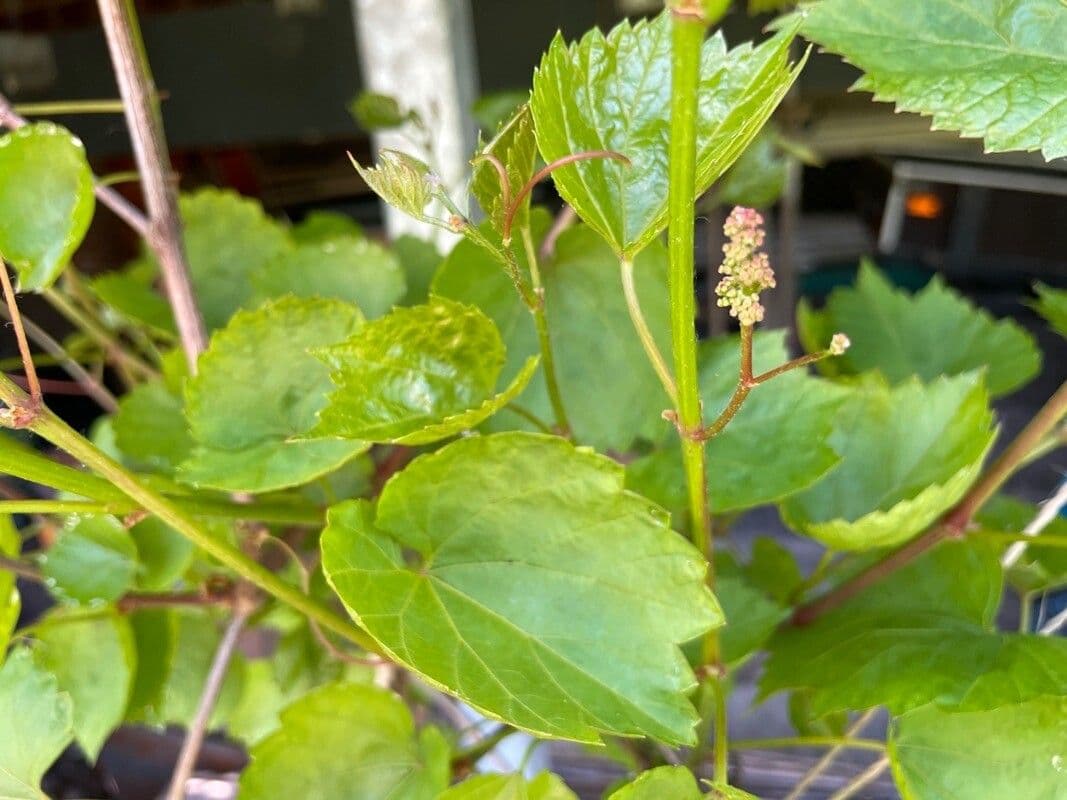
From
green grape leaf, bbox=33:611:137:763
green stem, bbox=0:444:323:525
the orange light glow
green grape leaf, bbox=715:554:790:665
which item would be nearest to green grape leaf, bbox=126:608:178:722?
green grape leaf, bbox=33:611:137:763

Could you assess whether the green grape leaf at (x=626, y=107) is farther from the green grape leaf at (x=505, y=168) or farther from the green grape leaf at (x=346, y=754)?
the green grape leaf at (x=346, y=754)

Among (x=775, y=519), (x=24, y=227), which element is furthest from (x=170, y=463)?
(x=775, y=519)

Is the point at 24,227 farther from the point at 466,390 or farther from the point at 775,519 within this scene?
the point at 775,519

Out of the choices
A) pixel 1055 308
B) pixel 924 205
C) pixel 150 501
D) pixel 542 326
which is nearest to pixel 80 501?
pixel 150 501

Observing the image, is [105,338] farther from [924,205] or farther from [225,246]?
[924,205]

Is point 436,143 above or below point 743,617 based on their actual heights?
above

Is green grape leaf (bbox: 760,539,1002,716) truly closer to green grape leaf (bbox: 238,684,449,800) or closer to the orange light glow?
green grape leaf (bbox: 238,684,449,800)
